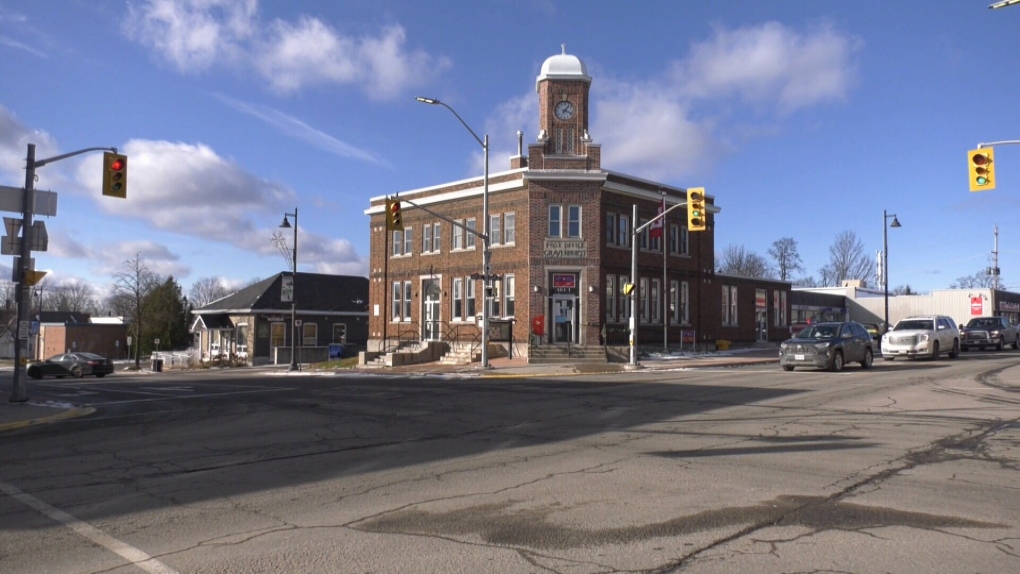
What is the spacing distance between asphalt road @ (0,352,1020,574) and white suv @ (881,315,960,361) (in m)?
14.0

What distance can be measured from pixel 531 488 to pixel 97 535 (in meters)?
4.25

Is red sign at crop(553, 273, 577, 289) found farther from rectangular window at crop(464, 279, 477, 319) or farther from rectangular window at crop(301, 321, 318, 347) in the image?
rectangular window at crop(301, 321, 318, 347)

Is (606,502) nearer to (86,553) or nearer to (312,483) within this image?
(312,483)

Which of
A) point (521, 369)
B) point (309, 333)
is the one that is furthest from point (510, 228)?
point (309, 333)

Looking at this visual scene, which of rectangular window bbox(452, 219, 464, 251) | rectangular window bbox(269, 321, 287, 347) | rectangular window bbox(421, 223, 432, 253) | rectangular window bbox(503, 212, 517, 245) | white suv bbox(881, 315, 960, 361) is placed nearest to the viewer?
white suv bbox(881, 315, 960, 361)

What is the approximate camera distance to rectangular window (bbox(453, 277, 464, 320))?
4153 cm

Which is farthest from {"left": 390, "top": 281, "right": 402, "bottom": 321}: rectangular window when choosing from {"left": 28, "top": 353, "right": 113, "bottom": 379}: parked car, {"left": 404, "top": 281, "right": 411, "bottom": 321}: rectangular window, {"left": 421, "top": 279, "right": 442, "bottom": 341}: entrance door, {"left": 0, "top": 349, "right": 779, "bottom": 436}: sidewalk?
{"left": 28, "top": 353, "right": 113, "bottom": 379}: parked car

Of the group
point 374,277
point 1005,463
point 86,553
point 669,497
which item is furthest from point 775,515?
point 374,277

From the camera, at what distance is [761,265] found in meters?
100

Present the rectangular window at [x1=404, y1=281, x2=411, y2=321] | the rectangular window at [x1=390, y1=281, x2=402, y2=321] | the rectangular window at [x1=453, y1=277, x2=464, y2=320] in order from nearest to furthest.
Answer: the rectangular window at [x1=453, y1=277, x2=464, y2=320] < the rectangular window at [x1=404, y1=281, x2=411, y2=321] < the rectangular window at [x1=390, y1=281, x2=402, y2=321]

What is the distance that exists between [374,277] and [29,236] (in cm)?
2650

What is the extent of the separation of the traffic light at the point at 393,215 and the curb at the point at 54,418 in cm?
1117

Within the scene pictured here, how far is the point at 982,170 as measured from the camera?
20266 mm

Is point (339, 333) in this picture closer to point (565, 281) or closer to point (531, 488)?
point (565, 281)
